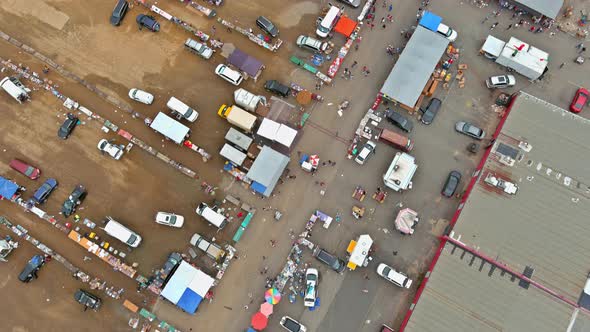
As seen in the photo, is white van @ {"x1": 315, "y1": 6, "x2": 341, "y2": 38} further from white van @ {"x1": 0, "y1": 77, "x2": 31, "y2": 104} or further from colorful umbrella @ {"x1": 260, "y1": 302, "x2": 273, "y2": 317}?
white van @ {"x1": 0, "y1": 77, "x2": 31, "y2": 104}

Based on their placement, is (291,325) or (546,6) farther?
(546,6)

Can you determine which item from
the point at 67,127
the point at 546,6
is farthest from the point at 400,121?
the point at 67,127

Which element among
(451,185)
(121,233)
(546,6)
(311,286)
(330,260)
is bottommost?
(121,233)

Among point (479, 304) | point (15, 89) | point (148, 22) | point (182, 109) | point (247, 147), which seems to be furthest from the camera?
point (148, 22)

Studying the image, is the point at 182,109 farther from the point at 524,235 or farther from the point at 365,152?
the point at 524,235

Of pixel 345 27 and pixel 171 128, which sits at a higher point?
pixel 345 27

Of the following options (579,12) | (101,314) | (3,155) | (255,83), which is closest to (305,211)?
(255,83)

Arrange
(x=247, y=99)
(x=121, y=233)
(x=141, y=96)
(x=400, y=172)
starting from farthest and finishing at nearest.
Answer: (x=141, y=96), (x=247, y=99), (x=400, y=172), (x=121, y=233)

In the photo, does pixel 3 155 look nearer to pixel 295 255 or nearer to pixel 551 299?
pixel 295 255
